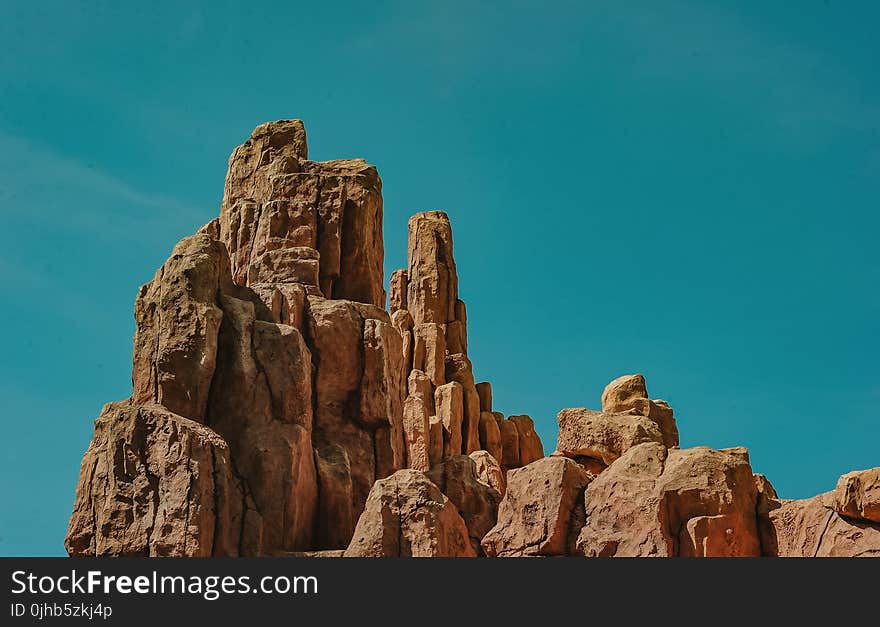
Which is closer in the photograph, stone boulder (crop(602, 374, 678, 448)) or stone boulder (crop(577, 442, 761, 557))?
stone boulder (crop(577, 442, 761, 557))

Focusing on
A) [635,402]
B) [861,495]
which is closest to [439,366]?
[635,402]

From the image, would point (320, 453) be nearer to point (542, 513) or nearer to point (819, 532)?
point (542, 513)

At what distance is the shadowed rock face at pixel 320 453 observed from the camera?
105ft

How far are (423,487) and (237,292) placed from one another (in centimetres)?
1191

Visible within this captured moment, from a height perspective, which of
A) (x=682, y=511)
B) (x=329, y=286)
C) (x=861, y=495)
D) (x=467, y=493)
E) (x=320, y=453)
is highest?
(x=329, y=286)

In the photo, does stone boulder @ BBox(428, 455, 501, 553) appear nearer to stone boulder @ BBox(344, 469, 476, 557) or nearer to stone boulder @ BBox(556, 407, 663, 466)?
stone boulder @ BBox(556, 407, 663, 466)

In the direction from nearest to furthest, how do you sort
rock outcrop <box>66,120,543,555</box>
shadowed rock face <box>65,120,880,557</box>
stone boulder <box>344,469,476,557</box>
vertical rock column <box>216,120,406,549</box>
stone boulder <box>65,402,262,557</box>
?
shadowed rock face <box>65,120,880,557</box> → stone boulder <box>344,469,476,557</box> → stone boulder <box>65,402,262,557</box> → rock outcrop <box>66,120,543,555</box> → vertical rock column <box>216,120,406,549</box>

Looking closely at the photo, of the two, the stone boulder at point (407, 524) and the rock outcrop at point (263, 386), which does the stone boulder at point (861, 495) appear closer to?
the stone boulder at point (407, 524)

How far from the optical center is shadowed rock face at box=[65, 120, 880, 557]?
32031 mm

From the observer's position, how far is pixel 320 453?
145ft

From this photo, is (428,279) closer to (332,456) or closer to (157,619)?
(332,456)

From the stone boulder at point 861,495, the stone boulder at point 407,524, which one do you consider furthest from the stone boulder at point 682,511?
the stone boulder at point 407,524

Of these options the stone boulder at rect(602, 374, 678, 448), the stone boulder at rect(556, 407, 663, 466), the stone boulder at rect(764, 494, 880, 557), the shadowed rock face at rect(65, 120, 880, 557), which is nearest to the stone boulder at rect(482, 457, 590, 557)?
the shadowed rock face at rect(65, 120, 880, 557)

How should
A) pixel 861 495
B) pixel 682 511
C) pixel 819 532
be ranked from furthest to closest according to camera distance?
pixel 682 511, pixel 819 532, pixel 861 495
